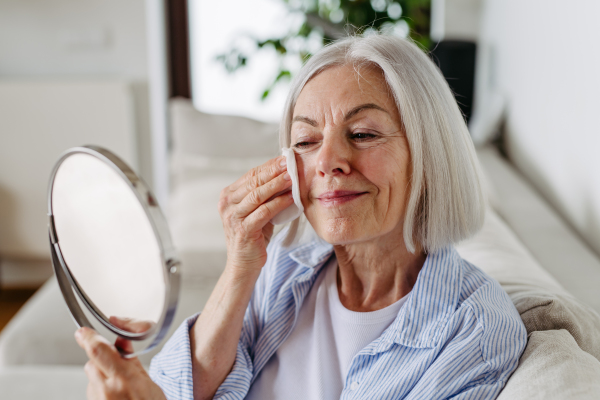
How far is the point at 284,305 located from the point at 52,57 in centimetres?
333

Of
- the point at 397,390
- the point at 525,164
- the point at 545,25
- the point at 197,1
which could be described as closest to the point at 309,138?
the point at 397,390

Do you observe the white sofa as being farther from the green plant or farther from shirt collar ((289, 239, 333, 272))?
the green plant

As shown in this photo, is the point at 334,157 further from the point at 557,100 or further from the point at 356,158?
the point at 557,100

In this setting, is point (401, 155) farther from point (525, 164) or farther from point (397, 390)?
point (525, 164)

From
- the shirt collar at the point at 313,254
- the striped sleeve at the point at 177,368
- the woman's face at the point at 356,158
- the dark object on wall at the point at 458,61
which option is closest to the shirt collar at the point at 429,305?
the woman's face at the point at 356,158

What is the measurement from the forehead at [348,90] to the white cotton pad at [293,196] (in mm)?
91

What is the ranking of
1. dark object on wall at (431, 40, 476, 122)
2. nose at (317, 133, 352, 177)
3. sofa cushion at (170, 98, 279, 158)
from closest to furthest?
nose at (317, 133, 352, 177), sofa cushion at (170, 98, 279, 158), dark object on wall at (431, 40, 476, 122)

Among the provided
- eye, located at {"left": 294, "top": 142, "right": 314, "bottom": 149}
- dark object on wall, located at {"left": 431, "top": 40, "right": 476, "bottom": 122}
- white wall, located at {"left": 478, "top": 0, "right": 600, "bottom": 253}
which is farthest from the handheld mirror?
dark object on wall, located at {"left": 431, "top": 40, "right": 476, "bottom": 122}

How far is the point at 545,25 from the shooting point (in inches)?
83.6

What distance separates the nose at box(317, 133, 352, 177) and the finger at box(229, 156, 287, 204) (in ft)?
0.28

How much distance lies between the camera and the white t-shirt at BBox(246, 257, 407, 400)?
1076 millimetres

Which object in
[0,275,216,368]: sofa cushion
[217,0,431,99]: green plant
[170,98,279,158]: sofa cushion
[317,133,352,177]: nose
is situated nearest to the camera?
[317,133,352,177]: nose

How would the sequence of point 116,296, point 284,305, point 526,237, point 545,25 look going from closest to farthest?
point 116,296 → point 284,305 → point 526,237 → point 545,25

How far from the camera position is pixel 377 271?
1.14 m
